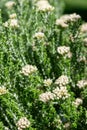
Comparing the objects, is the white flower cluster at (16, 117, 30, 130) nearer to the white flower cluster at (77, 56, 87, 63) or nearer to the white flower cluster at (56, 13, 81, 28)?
the white flower cluster at (77, 56, 87, 63)

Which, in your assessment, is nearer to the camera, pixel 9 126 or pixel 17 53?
pixel 9 126

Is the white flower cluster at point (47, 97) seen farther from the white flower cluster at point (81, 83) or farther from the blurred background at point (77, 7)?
the blurred background at point (77, 7)

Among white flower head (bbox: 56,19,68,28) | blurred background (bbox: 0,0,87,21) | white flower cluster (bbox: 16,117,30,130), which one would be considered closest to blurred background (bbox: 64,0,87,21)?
blurred background (bbox: 0,0,87,21)

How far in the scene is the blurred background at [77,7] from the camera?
44.2ft

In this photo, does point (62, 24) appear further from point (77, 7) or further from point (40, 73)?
point (77, 7)

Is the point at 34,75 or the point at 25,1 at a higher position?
the point at 25,1

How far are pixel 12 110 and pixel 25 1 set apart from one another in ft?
7.57

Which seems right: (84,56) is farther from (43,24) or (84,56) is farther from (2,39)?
Answer: (2,39)

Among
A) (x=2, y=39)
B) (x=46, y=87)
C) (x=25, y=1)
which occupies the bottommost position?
(x=46, y=87)

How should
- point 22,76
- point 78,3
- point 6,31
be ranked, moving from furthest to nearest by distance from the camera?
point 78,3, point 6,31, point 22,76

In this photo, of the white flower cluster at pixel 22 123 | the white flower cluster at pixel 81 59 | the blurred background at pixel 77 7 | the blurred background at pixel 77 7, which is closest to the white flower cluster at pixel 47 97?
the white flower cluster at pixel 22 123

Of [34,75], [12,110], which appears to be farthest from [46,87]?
[12,110]

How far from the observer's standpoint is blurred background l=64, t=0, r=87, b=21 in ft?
44.2

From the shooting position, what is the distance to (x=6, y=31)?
4609 millimetres
